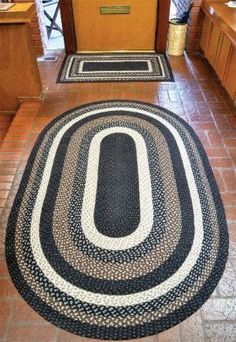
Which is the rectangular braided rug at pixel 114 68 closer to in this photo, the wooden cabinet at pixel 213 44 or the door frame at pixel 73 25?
the door frame at pixel 73 25

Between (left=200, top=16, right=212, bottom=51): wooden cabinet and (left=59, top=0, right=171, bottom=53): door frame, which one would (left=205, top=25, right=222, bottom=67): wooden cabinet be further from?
(left=59, top=0, right=171, bottom=53): door frame

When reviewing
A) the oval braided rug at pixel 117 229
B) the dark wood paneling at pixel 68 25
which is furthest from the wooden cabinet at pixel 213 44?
the dark wood paneling at pixel 68 25

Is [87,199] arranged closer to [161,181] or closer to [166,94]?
[161,181]

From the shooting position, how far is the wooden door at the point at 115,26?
333 centimetres

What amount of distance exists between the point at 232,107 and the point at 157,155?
101 cm

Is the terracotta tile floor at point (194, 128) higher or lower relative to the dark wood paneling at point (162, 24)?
lower

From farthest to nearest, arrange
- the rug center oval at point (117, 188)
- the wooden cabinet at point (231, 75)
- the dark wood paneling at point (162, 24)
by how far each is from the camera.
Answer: the dark wood paneling at point (162, 24) < the wooden cabinet at point (231, 75) < the rug center oval at point (117, 188)

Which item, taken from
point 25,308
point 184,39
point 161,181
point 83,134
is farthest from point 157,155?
point 184,39

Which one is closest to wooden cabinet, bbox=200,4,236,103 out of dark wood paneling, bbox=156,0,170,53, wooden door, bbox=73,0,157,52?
dark wood paneling, bbox=156,0,170,53

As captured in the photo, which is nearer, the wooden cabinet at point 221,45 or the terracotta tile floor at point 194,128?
the terracotta tile floor at point 194,128

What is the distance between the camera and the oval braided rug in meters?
1.39

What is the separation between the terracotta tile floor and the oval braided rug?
5 cm

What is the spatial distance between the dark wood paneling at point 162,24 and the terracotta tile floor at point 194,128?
255mm

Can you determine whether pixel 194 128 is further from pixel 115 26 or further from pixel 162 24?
pixel 115 26
